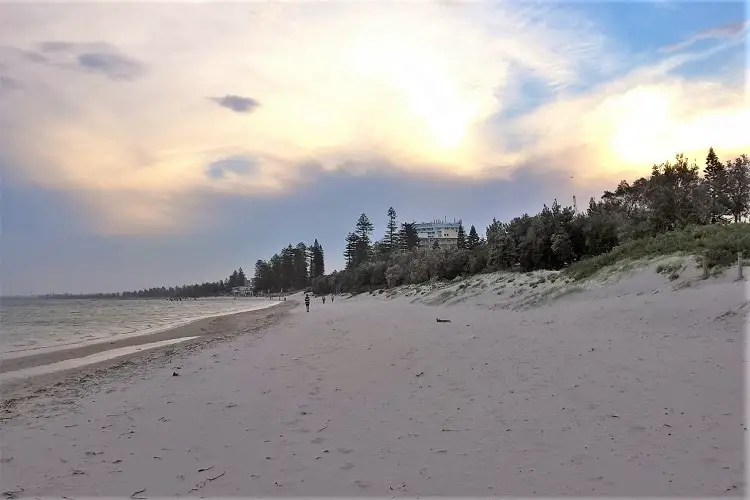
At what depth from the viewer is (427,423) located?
18.4ft

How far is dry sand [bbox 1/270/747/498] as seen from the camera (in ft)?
13.8

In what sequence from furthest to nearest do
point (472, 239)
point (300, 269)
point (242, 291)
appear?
1. point (242, 291)
2. point (300, 269)
3. point (472, 239)

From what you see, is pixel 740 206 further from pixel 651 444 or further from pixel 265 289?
pixel 265 289

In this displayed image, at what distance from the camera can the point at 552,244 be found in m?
29.5

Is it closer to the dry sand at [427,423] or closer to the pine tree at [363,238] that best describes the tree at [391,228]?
the pine tree at [363,238]

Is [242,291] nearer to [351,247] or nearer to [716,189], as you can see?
[351,247]

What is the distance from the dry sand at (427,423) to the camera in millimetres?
4195

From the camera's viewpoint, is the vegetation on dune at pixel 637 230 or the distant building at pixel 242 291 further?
the distant building at pixel 242 291

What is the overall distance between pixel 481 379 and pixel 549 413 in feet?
6.13

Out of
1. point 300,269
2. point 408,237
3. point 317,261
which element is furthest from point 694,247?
point 300,269

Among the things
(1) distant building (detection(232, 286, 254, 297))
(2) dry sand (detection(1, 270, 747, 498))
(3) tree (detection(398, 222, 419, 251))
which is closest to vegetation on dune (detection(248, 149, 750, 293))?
(2) dry sand (detection(1, 270, 747, 498))

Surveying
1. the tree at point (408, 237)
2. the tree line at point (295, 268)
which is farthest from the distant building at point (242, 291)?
the tree at point (408, 237)

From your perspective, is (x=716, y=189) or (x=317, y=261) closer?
(x=716, y=189)

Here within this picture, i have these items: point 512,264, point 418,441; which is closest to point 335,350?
point 418,441
